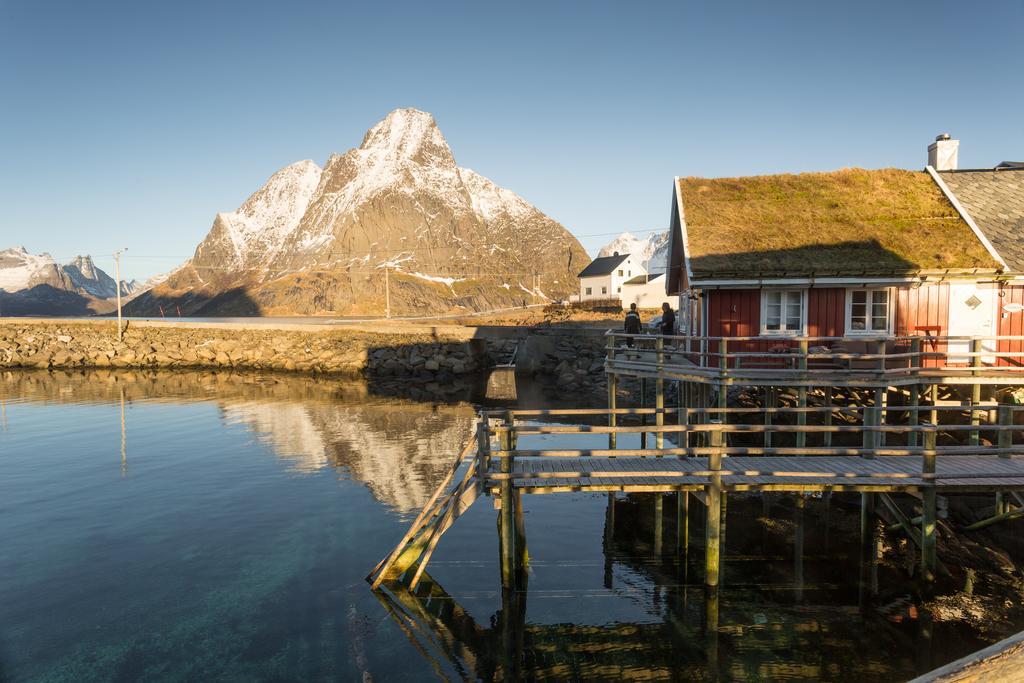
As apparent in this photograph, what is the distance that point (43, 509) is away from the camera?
2070 cm

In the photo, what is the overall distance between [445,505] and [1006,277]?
18941 mm

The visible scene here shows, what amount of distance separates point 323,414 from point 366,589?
24.0 meters

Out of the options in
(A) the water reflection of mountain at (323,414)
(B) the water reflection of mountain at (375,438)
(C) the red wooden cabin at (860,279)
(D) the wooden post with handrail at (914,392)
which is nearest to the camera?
(D) the wooden post with handrail at (914,392)

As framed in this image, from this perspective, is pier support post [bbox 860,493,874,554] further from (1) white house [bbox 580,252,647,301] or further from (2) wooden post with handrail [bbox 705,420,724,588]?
(1) white house [bbox 580,252,647,301]

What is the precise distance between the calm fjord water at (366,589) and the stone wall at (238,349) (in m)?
28.1

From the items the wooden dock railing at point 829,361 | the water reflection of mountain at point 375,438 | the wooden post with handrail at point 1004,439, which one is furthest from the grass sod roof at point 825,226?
the water reflection of mountain at point 375,438

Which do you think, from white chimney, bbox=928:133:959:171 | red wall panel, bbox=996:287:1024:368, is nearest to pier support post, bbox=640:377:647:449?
red wall panel, bbox=996:287:1024:368

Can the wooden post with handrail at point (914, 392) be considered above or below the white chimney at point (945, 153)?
below

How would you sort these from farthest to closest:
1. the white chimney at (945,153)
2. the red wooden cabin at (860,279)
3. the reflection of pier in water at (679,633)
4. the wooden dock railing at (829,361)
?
1. the white chimney at (945,153)
2. the red wooden cabin at (860,279)
3. the wooden dock railing at (829,361)
4. the reflection of pier in water at (679,633)

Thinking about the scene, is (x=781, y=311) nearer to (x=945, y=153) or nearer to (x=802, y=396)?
(x=802, y=396)

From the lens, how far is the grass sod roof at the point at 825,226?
816 inches

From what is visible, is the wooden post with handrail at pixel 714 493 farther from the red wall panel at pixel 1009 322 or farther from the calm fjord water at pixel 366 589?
the red wall panel at pixel 1009 322

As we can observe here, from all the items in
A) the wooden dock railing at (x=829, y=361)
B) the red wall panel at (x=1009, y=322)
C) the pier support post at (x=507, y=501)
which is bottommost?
the pier support post at (x=507, y=501)

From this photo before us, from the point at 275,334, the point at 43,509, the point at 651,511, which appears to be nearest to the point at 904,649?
the point at 651,511
